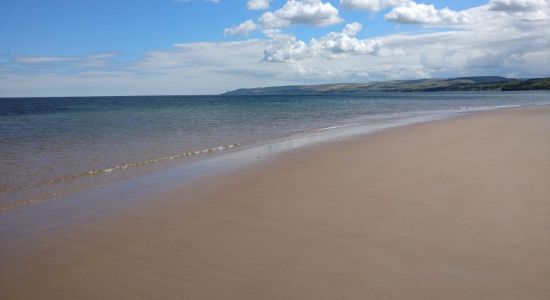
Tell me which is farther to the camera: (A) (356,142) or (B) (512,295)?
(A) (356,142)

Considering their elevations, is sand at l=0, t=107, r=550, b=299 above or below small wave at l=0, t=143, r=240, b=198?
below

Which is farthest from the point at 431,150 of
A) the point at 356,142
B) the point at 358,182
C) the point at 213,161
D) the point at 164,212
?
the point at 164,212

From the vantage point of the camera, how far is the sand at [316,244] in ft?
14.0

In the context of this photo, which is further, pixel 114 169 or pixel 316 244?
pixel 114 169

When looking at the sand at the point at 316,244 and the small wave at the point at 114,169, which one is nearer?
the sand at the point at 316,244

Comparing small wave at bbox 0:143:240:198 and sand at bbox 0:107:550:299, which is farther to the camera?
small wave at bbox 0:143:240:198

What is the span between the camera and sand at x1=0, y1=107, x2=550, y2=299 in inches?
168

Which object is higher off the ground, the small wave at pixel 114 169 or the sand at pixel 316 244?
the small wave at pixel 114 169

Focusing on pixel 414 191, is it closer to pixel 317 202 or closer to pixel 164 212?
pixel 317 202

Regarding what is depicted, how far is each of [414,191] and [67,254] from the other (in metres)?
5.62

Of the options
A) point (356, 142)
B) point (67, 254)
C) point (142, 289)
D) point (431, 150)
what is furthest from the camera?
point (356, 142)

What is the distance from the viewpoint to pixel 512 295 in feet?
13.0

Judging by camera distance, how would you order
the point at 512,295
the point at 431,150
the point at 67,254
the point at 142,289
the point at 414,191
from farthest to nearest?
the point at 431,150
the point at 414,191
the point at 67,254
the point at 142,289
the point at 512,295

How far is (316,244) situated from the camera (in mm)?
5332
